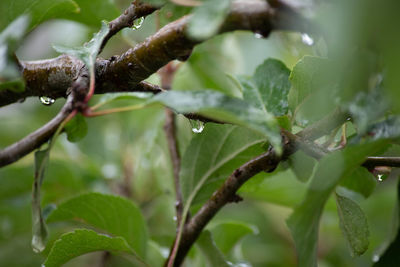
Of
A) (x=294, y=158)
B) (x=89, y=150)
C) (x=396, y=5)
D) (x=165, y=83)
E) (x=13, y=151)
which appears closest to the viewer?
(x=396, y=5)

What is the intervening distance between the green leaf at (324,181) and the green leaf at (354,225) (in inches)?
3.2

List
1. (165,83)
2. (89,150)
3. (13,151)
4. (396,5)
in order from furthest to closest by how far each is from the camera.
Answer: (89,150), (165,83), (13,151), (396,5)

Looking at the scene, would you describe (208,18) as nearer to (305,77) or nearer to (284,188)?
(305,77)

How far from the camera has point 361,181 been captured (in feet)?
2.14

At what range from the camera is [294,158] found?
60cm

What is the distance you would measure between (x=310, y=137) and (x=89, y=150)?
80cm

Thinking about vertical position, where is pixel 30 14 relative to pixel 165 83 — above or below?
above

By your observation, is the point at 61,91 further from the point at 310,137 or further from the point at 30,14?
the point at 310,137

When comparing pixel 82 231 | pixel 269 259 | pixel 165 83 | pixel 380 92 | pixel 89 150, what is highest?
pixel 380 92

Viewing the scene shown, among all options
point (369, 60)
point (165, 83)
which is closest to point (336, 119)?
point (369, 60)

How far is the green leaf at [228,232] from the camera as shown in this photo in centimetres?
81

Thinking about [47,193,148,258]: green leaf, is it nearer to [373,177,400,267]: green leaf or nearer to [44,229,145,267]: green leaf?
[44,229,145,267]: green leaf

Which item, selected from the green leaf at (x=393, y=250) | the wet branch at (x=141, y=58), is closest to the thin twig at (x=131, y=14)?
the wet branch at (x=141, y=58)

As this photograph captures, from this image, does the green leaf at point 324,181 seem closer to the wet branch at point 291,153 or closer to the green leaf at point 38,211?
the wet branch at point 291,153
